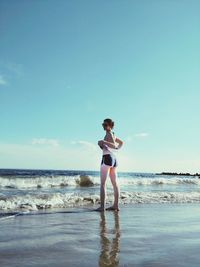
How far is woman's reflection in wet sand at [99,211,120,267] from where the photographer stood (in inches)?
136

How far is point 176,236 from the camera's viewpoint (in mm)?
4832

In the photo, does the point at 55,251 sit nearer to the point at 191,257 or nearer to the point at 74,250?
the point at 74,250

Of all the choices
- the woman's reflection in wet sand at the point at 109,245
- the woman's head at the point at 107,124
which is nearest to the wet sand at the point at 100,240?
the woman's reflection in wet sand at the point at 109,245

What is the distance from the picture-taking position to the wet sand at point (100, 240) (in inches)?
137

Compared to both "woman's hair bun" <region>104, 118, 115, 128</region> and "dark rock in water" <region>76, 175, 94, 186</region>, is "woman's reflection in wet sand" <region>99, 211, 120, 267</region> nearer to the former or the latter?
"woman's hair bun" <region>104, 118, 115, 128</region>

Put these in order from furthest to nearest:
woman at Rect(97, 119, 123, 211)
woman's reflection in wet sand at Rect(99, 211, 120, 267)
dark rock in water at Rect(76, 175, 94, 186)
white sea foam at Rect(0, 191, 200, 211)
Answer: dark rock in water at Rect(76, 175, 94, 186)
white sea foam at Rect(0, 191, 200, 211)
woman at Rect(97, 119, 123, 211)
woman's reflection in wet sand at Rect(99, 211, 120, 267)

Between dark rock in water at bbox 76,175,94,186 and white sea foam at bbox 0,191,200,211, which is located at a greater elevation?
dark rock in water at bbox 76,175,94,186

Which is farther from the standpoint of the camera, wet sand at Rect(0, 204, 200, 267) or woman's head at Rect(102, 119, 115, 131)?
woman's head at Rect(102, 119, 115, 131)

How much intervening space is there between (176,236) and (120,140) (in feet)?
12.5

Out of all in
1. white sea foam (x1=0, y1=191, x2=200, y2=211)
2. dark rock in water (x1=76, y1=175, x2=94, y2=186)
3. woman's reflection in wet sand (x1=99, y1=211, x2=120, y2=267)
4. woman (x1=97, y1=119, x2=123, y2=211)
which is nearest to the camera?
woman's reflection in wet sand (x1=99, y1=211, x2=120, y2=267)

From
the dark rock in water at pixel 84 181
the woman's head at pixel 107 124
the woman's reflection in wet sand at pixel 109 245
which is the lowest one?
the woman's reflection in wet sand at pixel 109 245

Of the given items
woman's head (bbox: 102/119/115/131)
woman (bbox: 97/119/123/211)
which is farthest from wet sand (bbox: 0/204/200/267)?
woman's head (bbox: 102/119/115/131)

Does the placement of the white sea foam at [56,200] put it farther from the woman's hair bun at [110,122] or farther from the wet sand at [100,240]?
the woman's hair bun at [110,122]

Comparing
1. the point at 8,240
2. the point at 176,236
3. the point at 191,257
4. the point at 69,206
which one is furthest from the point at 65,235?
the point at 69,206
